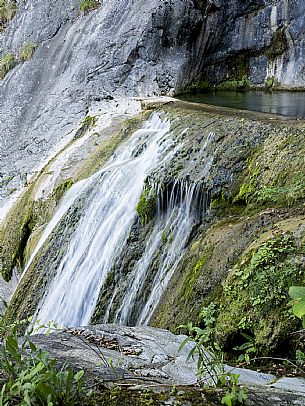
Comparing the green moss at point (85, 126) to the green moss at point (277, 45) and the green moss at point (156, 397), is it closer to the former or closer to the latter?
the green moss at point (277, 45)

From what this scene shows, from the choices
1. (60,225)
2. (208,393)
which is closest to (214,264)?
(208,393)

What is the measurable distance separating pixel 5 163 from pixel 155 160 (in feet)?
18.7

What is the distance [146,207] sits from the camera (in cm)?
575

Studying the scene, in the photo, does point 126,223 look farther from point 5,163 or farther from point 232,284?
point 5,163

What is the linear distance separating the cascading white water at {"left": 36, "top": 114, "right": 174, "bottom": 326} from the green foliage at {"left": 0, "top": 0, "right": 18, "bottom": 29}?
990 centimetres

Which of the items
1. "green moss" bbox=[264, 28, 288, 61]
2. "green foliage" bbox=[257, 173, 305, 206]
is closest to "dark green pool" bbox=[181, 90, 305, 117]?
"green moss" bbox=[264, 28, 288, 61]

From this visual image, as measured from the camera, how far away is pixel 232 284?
12.3 feet

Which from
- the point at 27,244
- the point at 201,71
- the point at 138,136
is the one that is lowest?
the point at 27,244

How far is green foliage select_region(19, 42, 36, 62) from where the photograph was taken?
12.7 metres

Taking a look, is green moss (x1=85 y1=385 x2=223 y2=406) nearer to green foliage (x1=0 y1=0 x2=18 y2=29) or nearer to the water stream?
the water stream

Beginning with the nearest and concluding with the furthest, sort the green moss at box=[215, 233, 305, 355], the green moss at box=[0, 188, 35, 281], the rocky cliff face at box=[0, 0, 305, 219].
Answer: the green moss at box=[215, 233, 305, 355], the green moss at box=[0, 188, 35, 281], the rocky cliff face at box=[0, 0, 305, 219]

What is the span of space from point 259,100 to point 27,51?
650cm

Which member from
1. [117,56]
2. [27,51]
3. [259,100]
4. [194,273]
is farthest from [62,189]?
[27,51]

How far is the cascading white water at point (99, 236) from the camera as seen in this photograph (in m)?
5.56
